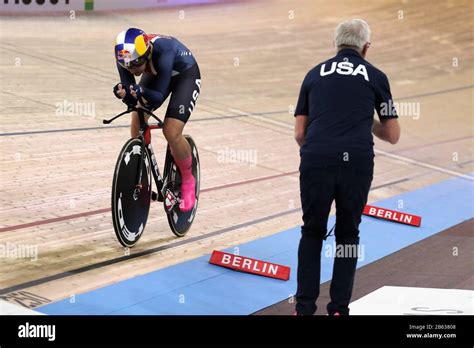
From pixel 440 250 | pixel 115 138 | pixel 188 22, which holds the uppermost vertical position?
pixel 188 22

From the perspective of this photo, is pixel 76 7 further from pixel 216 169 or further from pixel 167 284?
pixel 167 284

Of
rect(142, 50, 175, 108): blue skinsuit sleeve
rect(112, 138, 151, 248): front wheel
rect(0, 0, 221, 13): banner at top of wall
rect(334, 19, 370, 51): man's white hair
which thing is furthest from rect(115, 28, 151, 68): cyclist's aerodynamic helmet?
rect(0, 0, 221, 13): banner at top of wall

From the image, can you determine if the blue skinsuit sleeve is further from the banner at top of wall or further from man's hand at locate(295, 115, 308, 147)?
the banner at top of wall

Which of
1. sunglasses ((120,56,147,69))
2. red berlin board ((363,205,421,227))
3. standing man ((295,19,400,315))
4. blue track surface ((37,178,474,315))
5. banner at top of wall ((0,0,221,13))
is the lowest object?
blue track surface ((37,178,474,315))

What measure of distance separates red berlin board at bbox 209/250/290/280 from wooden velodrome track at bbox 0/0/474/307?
189 millimetres

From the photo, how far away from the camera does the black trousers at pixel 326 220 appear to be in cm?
298

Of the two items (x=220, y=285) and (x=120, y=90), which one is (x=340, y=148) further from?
(x=120, y=90)

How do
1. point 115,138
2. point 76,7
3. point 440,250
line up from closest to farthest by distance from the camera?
point 440,250
point 115,138
point 76,7

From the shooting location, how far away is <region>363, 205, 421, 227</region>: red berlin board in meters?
5.11

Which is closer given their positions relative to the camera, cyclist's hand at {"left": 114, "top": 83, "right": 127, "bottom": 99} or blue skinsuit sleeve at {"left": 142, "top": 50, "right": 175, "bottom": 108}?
cyclist's hand at {"left": 114, "top": 83, "right": 127, "bottom": 99}

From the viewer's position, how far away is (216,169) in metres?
5.91
